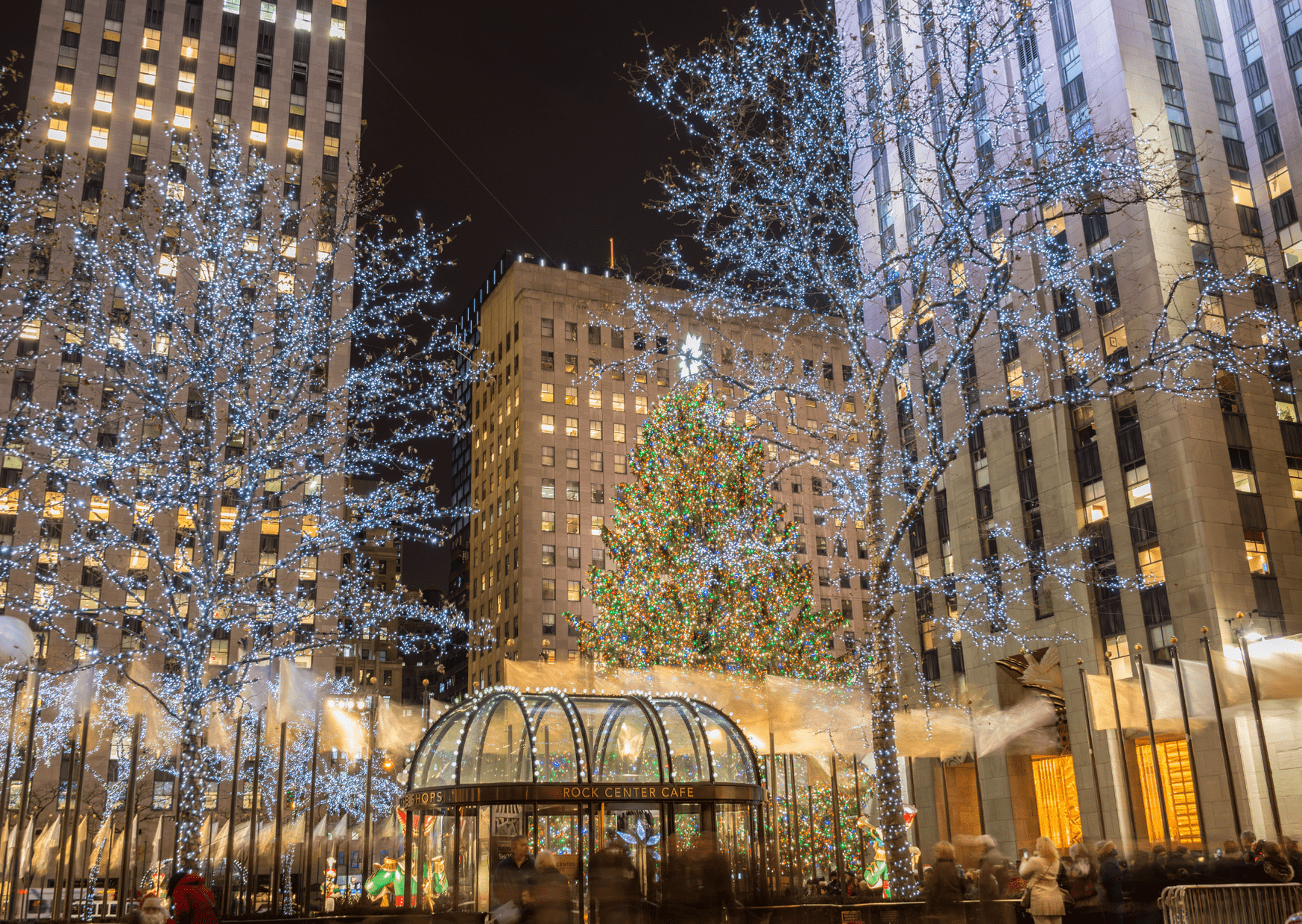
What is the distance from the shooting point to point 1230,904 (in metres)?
14.4

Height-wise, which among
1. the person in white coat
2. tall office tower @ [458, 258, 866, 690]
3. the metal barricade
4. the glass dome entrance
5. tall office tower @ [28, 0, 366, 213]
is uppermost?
tall office tower @ [28, 0, 366, 213]

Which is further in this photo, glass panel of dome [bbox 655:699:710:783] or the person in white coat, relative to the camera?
glass panel of dome [bbox 655:699:710:783]

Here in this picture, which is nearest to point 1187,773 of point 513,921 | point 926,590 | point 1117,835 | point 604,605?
point 1117,835

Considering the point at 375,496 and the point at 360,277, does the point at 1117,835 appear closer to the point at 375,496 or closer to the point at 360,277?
the point at 375,496

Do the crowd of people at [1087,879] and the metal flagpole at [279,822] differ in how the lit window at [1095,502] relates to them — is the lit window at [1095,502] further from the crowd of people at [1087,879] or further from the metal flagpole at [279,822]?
the metal flagpole at [279,822]

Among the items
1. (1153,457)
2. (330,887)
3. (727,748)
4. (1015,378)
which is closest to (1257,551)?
(1153,457)

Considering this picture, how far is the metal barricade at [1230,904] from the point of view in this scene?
14.1 m

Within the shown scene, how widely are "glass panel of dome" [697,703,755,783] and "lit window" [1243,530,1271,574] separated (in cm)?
2478

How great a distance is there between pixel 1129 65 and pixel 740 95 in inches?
1016

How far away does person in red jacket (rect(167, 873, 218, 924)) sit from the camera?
33.3 feet

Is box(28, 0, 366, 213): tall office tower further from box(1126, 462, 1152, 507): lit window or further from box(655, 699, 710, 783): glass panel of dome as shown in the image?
box(655, 699, 710, 783): glass panel of dome

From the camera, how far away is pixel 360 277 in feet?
73.6

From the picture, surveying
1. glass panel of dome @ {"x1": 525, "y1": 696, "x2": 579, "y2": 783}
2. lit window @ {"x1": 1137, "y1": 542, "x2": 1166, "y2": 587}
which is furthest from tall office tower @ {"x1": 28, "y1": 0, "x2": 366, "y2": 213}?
glass panel of dome @ {"x1": 525, "y1": 696, "x2": 579, "y2": 783}

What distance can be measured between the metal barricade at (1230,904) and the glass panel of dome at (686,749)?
669 centimetres
